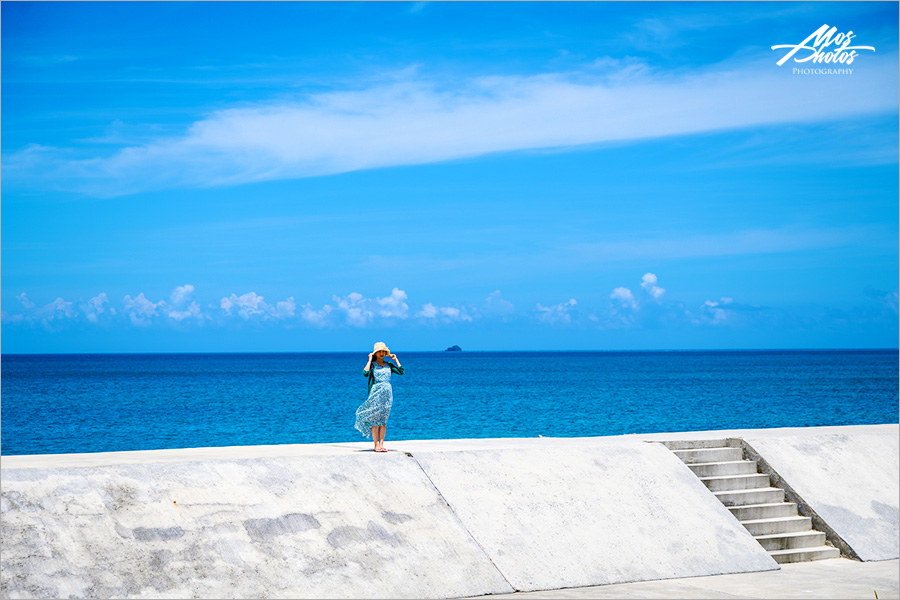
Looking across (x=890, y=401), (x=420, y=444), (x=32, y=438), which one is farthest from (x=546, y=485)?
(x=890, y=401)

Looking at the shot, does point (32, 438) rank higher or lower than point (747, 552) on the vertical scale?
lower

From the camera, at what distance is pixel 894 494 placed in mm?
14156

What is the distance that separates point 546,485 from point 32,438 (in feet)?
134

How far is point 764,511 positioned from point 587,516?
3.13 metres

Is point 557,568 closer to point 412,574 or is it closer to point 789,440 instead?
point 412,574

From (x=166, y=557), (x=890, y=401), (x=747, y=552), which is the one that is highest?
(x=166, y=557)

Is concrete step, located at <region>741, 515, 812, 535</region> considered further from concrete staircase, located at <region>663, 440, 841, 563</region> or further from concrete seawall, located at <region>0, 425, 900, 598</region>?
concrete seawall, located at <region>0, 425, 900, 598</region>

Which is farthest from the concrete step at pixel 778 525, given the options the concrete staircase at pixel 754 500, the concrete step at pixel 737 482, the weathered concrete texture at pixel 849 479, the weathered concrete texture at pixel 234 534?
the weathered concrete texture at pixel 234 534

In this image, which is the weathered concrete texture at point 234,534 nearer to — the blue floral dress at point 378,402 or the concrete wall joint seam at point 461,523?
the concrete wall joint seam at point 461,523

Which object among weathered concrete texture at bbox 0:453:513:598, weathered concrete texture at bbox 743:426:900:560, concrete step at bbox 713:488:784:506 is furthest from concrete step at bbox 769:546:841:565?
weathered concrete texture at bbox 0:453:513:598

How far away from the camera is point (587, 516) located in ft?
38.3

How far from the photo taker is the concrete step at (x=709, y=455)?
45.2 ft

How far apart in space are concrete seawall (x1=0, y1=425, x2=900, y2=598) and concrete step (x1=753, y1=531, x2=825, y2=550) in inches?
13.6

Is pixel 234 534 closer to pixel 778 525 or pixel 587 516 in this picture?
pixel 587 516
